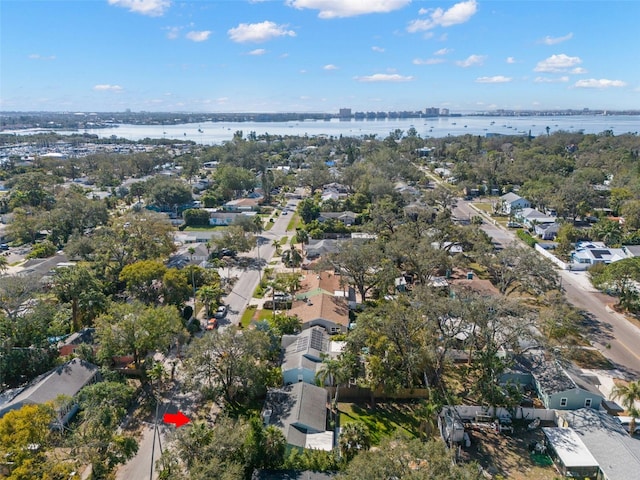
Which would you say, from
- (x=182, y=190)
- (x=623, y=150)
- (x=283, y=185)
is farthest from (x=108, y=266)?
(x=623, y=150)

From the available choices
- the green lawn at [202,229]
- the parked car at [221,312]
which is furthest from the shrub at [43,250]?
the parked car at [221,312]

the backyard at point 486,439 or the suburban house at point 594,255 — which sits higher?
the suburban house at point 594,255

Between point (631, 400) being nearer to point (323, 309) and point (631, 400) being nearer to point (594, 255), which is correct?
point (323, 309)

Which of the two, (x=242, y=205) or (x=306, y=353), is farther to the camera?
(x=242, y=205)

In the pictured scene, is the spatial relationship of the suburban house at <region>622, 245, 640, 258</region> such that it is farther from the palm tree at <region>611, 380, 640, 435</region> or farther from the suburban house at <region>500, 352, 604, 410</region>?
the palm tree at <region>611, 380, 640, 435</region>

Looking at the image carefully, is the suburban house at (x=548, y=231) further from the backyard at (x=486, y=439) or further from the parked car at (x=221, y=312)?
the parked car at (x=221, y=312)

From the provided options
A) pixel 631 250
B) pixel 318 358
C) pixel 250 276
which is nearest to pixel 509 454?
pixel 318 358

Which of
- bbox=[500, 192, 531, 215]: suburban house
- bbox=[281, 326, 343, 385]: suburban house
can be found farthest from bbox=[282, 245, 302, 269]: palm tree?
bbox=[500, 192, 531, 215]: suburban house

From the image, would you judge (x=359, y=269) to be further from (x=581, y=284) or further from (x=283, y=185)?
(x=283, y=185)
